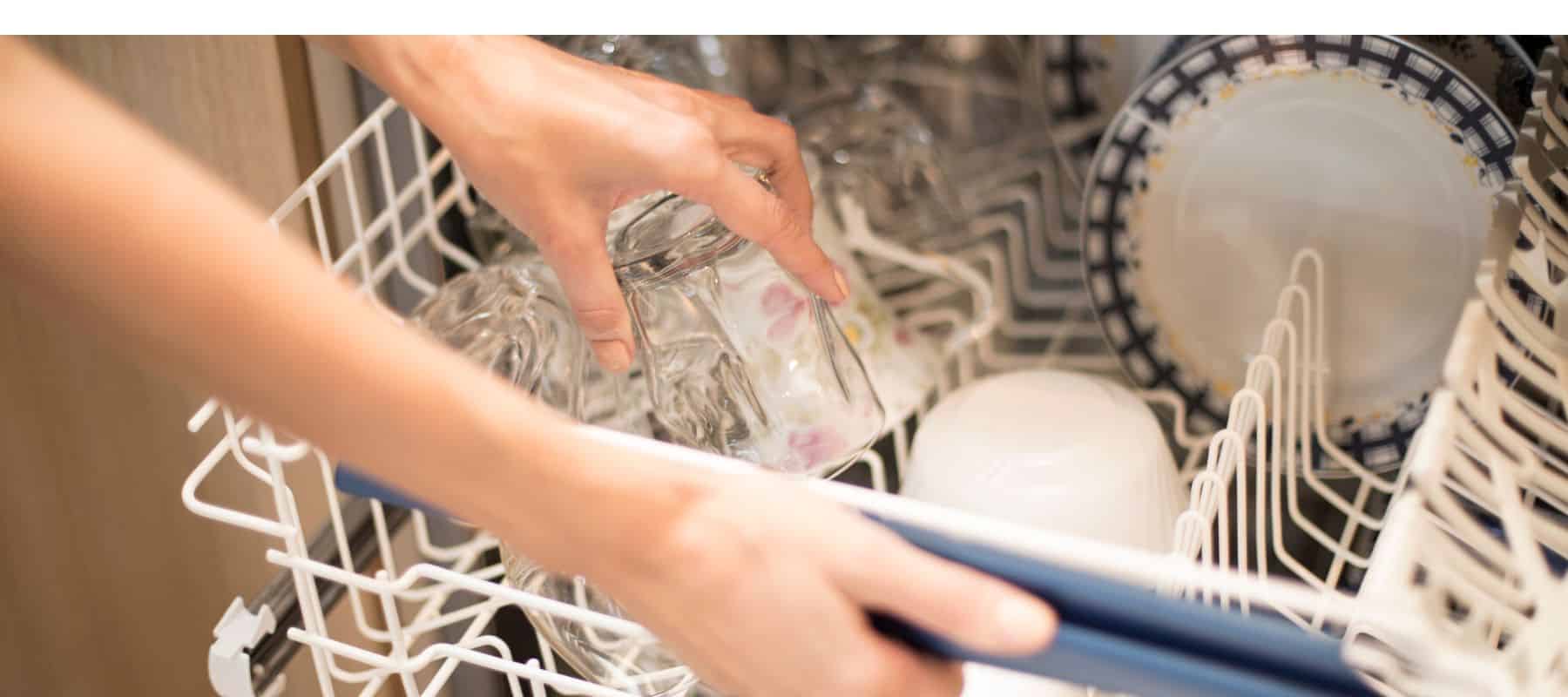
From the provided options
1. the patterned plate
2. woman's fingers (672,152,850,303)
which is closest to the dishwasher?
the patterned plate

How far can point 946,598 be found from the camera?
34 cm

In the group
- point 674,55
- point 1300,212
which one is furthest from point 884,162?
point 1300,212

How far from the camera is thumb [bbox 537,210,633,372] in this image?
546mm

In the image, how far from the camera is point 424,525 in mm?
754

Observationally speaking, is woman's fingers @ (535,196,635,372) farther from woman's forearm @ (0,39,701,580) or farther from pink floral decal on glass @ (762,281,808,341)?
woman's forearm @ (0,39,701,580)

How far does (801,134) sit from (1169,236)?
0.77 ft

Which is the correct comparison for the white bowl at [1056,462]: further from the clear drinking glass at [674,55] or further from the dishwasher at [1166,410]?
the clear drinking glass at [674,55]

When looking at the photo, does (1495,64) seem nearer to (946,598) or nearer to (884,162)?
(884,162)

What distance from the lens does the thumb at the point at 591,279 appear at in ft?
1.79

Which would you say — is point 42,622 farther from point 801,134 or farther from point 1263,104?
point 1263,104

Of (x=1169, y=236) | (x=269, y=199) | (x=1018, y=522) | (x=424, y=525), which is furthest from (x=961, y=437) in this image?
(x=269, y=199)

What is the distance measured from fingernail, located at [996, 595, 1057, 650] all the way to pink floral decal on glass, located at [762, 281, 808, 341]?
35 centimetres

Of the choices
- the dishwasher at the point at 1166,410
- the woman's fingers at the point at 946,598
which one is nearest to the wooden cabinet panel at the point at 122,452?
the dishwasher at the point at 1166,410

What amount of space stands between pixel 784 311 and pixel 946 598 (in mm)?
349
